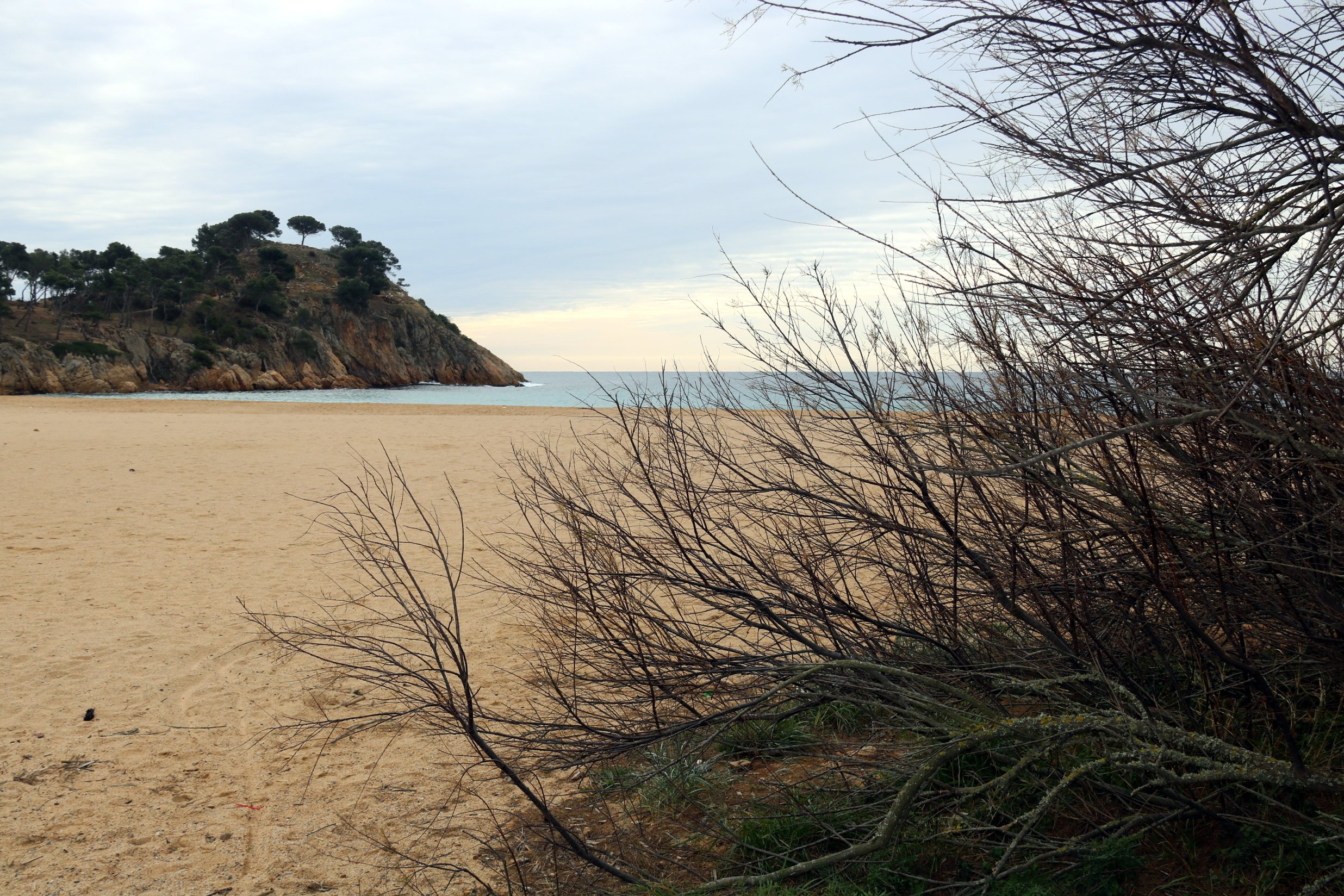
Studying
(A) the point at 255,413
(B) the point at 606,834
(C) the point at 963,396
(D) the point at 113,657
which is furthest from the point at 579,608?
(A) the point at 255,413

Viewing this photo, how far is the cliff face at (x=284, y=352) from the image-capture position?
5381 cm

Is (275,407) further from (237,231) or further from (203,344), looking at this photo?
(237,231)

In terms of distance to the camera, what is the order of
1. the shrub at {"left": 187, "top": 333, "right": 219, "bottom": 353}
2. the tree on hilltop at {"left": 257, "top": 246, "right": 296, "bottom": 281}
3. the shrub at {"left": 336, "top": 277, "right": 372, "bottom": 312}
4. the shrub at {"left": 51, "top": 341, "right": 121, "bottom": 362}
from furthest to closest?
the tree on hilltop at {"left": 257, "top": 246, "right": 296, "bottom": 281}, the shrub at {"left": 336, "top": 277, "right": 372, "bottom": 312}, the shrub at {"left": 187, "top": 333, "right": 219, "bottom": 353}, the shrub at {"left": 51, "top": 341, "right": 121, "bottom": 362}

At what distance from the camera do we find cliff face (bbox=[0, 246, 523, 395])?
53.8m

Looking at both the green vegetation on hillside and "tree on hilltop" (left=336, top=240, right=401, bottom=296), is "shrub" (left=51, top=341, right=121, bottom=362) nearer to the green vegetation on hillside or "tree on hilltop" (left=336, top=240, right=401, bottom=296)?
the green vegetation on hillside

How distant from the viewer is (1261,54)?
9.02 ft

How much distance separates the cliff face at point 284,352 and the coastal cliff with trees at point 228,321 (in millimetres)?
126

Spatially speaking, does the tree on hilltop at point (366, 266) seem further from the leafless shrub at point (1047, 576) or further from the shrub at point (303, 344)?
the leafless shrub at point (1047, 576)

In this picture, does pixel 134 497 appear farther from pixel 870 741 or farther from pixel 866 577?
pixel 870 741

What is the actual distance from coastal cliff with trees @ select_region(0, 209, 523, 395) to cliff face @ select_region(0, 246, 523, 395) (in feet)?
0.41

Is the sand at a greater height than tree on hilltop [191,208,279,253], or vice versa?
tree on hilltop [191,208,279,253]

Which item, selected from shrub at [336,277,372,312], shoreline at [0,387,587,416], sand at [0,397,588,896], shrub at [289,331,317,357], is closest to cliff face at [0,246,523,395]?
shrub at [289,331,317,357]

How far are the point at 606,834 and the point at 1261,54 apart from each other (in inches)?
158

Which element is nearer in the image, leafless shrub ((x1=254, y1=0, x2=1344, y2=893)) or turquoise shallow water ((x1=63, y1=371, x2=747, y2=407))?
leafless shrub ((x1=254, y1=0, x2=1344, y2=893))
